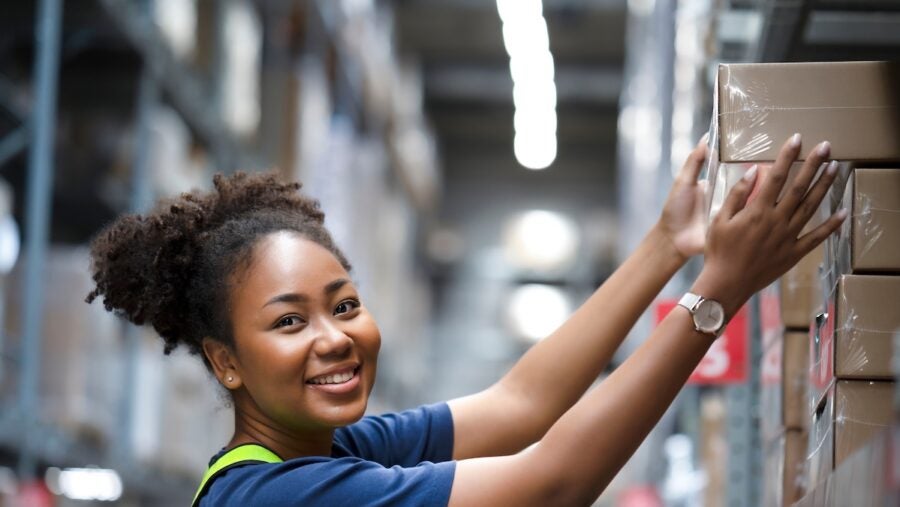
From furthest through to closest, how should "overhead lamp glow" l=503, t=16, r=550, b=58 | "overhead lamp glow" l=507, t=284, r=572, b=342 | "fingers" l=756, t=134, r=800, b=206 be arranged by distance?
"overhead lamp glow" l=507, t=284, r=572, b=342
"overhead lamp glow" l=503, t=16, r=550, b=58
"fingers" l=756, t=134, r=800, b=206

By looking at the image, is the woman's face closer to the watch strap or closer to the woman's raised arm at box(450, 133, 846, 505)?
the woman's raised arm at box(450, 133, 846, 505)

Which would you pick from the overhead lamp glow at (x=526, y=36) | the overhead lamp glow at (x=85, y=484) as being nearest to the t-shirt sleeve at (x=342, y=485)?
the overhead lamp glow at (x=85, y=484)

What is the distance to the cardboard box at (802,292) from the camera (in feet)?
7.46

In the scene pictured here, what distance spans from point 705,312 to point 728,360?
2.54 metres

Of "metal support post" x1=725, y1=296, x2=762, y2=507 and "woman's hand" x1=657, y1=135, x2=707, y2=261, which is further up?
"metal support post" x1=725, y1=296, x2=762, y2=507

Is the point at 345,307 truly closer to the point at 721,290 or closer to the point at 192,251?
the point at 192,251

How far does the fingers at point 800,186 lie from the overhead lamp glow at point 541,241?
52.4ft

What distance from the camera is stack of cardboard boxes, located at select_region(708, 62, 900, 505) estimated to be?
5.96ft

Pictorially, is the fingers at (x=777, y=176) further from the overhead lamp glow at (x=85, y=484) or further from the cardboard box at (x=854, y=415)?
the overhead lamp glow at (x=85, y=484)

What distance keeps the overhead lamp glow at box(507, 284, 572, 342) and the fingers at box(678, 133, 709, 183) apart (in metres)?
15.6

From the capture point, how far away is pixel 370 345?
209 cm

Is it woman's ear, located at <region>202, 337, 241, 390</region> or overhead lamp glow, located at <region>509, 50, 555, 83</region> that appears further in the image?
overhead lamp glow, located at <region>509, 50, 555, 83</region>

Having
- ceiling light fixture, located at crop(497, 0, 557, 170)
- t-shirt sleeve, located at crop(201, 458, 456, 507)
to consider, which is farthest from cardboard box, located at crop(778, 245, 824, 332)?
ceiling light fixture, located at crop(497, 0, 557, 170)

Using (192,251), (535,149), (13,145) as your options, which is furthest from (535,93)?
(192,251)
